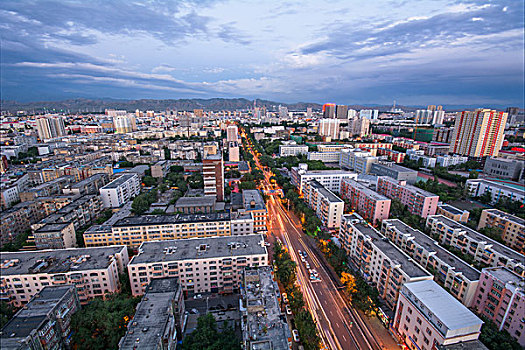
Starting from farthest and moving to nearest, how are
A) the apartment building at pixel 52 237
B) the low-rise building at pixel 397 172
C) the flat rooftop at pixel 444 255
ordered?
1. the low-rise building at pixel 397 172
2. the apartment building at pixel 52 237
3. the flat rooftop at pixel 444 255

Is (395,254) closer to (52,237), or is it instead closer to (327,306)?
(327,306)

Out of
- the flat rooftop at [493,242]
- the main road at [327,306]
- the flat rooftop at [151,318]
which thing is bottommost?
the main road at [327,306]

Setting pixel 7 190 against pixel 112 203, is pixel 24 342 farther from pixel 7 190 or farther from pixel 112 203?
pixel 7 190

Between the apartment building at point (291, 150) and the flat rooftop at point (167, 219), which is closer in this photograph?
the flat rooftop at point (167, 219)

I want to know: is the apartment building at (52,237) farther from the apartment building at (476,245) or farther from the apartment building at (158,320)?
the apartment building at (476,245)

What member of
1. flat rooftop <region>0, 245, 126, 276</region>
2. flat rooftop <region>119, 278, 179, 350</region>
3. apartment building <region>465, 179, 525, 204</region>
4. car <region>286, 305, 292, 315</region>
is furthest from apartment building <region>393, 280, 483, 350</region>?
apartment building <region>465, 179, 525, 204</region>

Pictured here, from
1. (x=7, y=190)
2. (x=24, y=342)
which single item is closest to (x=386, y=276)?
(x=24, y=342)

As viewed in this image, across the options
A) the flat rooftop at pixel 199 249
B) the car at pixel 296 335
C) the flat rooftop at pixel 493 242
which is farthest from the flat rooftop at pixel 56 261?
the flat rooftop at pixel 493 242
